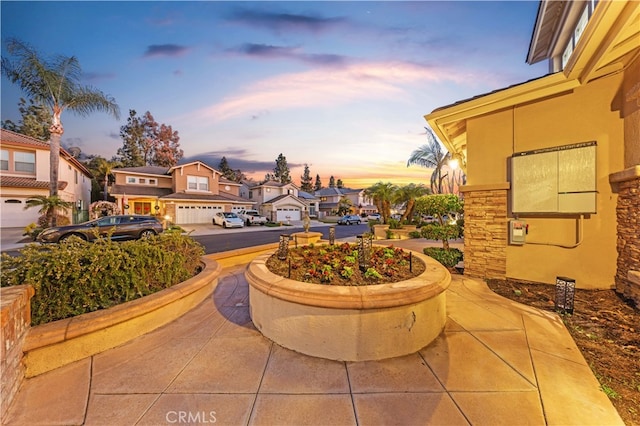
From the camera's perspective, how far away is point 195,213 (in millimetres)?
25625

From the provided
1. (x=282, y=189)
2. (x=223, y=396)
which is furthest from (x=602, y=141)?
(x=282, y=189)

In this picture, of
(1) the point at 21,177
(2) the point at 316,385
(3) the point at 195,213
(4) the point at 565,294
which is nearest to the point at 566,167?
(4) the point at 565,294

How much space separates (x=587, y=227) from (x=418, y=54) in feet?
23.8

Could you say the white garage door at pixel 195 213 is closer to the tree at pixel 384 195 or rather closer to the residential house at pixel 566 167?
the tree at pixel 384 195

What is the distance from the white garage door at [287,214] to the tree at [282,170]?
104 ft

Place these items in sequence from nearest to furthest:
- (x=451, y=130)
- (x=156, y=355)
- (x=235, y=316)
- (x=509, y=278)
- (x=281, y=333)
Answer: (x=156, y=355)
(x=281, y=333)
(x=235, y=316)
(x=509, y=278)
(x=451, y=130)

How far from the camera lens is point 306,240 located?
9.45 meters

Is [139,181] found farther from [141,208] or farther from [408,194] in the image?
[408,194]

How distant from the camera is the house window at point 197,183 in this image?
27.0 metres

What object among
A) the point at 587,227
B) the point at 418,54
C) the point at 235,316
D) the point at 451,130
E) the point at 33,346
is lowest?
the point at 235,316

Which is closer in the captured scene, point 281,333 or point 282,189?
point 281,333

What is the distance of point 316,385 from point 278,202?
3107 centimetres

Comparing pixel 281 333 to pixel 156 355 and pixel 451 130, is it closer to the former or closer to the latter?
pixel 156 355

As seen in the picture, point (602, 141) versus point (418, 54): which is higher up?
point (418, 54)
